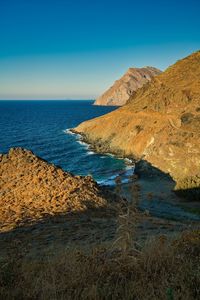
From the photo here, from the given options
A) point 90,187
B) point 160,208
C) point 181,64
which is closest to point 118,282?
point 90,187

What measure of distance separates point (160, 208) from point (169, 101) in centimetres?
4916

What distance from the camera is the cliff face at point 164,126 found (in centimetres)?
4428

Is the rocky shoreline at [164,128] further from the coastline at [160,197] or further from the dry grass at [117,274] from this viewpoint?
the dry grass at [117,274]

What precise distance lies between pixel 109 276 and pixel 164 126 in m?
54.4

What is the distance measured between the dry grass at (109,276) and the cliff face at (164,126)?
30.7 meters

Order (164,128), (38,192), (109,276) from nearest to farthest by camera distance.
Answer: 1. (109,276)
2. (38,192)
3. (164,128)

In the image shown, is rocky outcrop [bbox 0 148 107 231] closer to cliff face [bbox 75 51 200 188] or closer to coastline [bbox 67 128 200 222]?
coastline [bbox 67 128 200 222]

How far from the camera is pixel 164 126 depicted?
60375mm

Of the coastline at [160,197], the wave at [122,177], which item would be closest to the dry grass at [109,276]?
the coastline at [160,197]

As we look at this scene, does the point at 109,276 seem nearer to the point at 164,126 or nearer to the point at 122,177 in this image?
the point at 122,177

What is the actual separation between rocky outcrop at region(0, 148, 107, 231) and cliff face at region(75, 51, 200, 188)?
59.0 feet

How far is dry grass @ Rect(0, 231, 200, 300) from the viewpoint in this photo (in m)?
6.71

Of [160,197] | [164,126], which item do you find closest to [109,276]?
[160,197]

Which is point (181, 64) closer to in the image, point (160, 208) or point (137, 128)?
point (137, 128)
